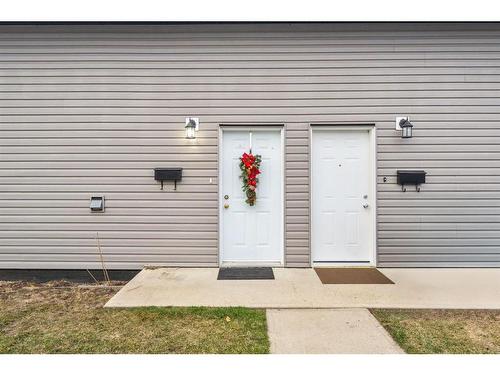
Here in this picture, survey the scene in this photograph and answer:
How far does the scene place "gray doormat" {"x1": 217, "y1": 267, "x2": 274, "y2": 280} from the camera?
14.4ft

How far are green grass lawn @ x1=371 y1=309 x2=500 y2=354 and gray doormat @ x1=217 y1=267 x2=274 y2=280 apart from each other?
4.95 ft

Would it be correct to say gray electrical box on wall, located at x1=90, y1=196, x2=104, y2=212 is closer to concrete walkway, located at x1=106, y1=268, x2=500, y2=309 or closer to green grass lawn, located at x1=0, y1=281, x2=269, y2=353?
concrete walkway, located at x1=106, y1=268, x2=500, y2=309

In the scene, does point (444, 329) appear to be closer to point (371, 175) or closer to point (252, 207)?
point (371, 175)

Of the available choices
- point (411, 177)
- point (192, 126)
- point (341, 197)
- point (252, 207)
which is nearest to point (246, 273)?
point (252, 207)

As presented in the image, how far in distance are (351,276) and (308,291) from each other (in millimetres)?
855

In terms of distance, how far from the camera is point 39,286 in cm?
449

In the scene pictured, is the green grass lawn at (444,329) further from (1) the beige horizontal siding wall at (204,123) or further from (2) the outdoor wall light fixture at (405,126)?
(2) the outdoor wall light fixture at (405,126)

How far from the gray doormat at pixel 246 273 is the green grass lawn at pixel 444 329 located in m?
1.51

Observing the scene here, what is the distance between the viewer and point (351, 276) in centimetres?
443

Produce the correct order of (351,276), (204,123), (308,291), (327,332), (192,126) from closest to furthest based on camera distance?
(327,332), (308,291), (351,276), (192,126), (204,123)

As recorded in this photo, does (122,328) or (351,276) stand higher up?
(351,276)

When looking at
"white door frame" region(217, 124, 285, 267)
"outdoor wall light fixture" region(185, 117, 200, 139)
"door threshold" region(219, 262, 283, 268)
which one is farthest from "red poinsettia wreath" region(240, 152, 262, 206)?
"door threshold" region(219, 262, 283, 268)

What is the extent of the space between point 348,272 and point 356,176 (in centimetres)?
139

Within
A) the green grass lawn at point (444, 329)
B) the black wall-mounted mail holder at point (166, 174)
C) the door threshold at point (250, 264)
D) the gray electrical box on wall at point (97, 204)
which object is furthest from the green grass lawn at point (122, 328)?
the black wall-mounted mail holder at point (166, 174)
